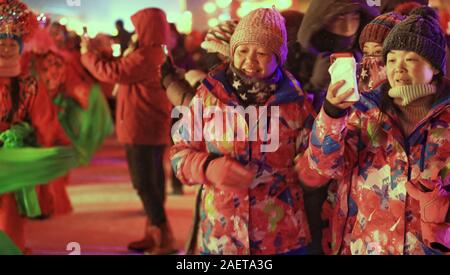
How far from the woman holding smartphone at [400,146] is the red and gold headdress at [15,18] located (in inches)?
61.6

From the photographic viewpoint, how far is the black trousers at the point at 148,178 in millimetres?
3596

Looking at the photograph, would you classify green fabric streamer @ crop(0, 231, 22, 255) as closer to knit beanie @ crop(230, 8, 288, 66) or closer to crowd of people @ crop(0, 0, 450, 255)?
crowd of people @ crop(0, 0, 450, 255)

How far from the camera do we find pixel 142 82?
3.52 m

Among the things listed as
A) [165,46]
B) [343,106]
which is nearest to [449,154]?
[343,106]

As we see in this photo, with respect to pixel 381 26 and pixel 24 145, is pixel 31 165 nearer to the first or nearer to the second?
pixel 24 145

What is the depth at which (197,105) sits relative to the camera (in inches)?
96.3

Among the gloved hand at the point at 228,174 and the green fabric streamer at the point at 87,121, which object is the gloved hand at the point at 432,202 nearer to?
the gloved hand at the point at 228,174

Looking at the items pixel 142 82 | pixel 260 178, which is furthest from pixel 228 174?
pixel 142 82

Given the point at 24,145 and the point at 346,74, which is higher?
the point at 346,74

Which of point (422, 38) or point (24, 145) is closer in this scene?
point (422, 38)

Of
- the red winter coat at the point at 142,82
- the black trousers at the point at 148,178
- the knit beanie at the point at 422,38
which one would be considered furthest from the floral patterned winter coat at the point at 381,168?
the black trousers at the point at 148,178

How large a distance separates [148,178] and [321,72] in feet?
4.33

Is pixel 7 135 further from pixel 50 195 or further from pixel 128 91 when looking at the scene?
pixel 128 91

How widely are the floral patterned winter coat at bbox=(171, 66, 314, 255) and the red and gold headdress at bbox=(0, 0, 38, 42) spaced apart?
1.10 metres
